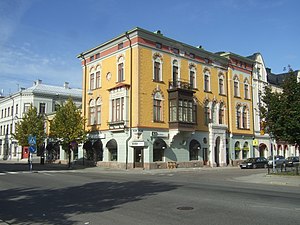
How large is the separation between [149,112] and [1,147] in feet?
155

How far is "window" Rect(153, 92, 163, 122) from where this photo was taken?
34062mm

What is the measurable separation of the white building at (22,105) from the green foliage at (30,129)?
12.5m

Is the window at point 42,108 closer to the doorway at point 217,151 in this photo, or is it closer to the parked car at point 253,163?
the doorway at point 217,151

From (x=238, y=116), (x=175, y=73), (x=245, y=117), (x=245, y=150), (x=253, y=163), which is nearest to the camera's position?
(x=175, y=73)

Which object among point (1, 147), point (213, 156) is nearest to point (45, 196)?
point (213, 156)

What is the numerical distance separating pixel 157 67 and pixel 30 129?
21085 mm

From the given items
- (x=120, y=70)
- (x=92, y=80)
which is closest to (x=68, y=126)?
(x=92, y=80)

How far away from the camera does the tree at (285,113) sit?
2317 centimetres

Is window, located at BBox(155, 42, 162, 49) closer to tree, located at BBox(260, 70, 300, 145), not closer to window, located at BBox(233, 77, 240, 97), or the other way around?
tree, located at BBox(260, 70, 300, 145)

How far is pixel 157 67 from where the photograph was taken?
1379 inches

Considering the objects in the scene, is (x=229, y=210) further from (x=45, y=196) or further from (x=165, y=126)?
(x=165, y=126)

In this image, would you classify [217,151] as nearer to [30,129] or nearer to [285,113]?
[285,113]

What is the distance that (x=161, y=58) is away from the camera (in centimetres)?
3528

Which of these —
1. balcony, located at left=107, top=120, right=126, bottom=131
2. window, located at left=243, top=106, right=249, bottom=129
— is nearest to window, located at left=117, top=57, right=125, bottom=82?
balcony, located at left=107, top=120, right=126, bottom=131
